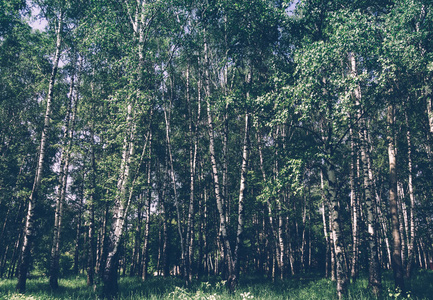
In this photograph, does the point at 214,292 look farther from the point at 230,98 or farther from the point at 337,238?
the point at 230,98

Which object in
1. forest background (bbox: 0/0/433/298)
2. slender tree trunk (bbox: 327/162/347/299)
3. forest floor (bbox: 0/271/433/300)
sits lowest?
forest floor (bbox: 0/271/433/300)

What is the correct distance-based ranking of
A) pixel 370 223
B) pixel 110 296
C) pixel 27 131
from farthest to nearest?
pixel 27 131, pixel 370 223, pixel 110 296

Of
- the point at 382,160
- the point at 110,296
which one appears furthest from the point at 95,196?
the point at 382,160

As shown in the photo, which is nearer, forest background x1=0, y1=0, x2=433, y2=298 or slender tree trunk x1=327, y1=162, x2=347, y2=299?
slender tree trunk x1=327, y1=162, x2=347, y2=299

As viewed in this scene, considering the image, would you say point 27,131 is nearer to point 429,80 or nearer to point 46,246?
point 46,246

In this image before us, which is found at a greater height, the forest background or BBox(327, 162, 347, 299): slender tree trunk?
the forest background

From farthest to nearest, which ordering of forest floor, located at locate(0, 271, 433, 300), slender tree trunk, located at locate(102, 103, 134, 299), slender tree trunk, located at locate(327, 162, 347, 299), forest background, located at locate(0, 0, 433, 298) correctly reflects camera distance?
slender tree trunk, located at locate(102, 103, 134, 299) → forest background, located at locate(0, 0, 433, 298) → slender tree trunk, located at locate(327, 162, 347, 299) → forest floor, located at locate(0, 271, 433, 300)

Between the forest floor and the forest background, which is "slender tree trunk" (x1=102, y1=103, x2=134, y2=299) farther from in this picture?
the forest floor

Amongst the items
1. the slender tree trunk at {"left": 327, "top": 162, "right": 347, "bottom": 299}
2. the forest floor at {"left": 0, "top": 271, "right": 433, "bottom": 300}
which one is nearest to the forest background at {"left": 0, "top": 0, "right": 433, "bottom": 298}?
the slender tree trunk at {"left": 327, "top": 162, "right": 347, "bottom": 299}

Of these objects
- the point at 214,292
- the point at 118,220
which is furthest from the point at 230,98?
the point at 214,292

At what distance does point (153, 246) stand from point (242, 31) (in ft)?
84.4

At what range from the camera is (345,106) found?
316 inches

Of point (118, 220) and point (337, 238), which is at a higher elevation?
point (118, 220)

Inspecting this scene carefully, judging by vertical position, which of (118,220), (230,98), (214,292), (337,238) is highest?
(230,98)
